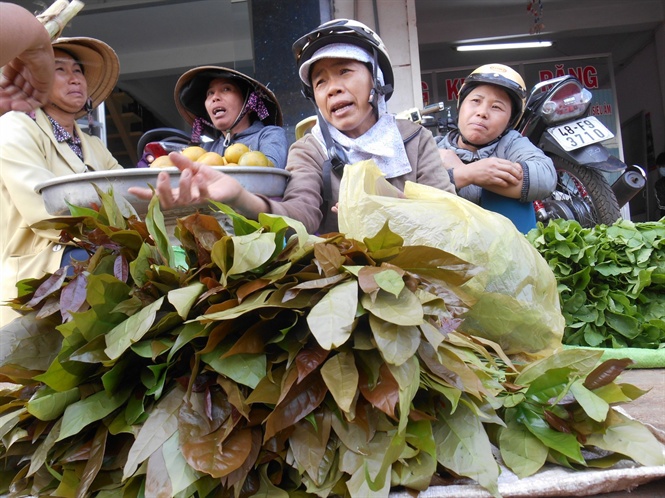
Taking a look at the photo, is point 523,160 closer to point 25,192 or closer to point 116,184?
point 116,184

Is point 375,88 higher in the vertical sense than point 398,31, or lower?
lower

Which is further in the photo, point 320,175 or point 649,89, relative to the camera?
point 649,89

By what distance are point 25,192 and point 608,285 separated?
220 cm

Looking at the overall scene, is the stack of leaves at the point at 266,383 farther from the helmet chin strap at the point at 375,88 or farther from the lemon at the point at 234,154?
the helmet chin strap at the point at 375,88

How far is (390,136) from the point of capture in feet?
6.69

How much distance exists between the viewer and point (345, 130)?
2.07 m

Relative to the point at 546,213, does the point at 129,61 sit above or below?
above

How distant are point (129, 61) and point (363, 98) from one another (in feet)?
18.8

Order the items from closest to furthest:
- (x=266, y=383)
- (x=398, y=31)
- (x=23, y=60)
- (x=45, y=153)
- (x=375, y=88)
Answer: (x=266, y=383) < (x=23, y=60) < (x=375, y=88) < (x=45, y=153) < (x=398, y=31)

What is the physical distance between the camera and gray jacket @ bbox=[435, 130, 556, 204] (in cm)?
253

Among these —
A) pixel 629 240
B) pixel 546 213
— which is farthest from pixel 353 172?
pixel 546 213

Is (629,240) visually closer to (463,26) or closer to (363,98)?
(363,98)

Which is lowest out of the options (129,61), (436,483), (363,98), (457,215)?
(436,483)

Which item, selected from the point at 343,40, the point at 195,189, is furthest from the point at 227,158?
the point at 195,189
